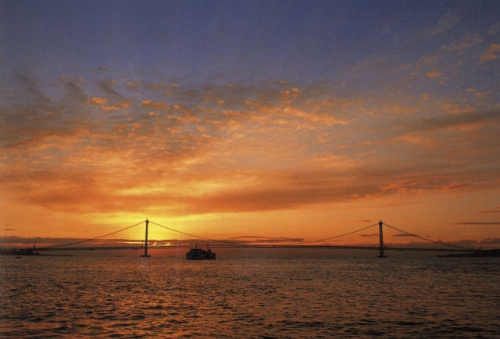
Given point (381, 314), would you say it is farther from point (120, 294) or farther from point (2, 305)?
point (2, 305)

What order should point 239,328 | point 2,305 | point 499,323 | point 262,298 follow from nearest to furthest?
point 239,328, point 499,323, point 2,305, point 262,298

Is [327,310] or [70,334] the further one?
[327,310]

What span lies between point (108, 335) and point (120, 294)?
83.7 ft

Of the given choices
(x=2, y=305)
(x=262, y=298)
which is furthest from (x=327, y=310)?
(x=2, y=305)

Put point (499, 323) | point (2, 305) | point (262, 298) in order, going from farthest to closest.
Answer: point (262, 298), point (2, 305), point (499, 323)

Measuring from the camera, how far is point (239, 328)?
1180 inches

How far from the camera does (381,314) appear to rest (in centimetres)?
3609

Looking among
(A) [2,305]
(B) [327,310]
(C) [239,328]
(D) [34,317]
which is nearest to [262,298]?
(B) [327,310]

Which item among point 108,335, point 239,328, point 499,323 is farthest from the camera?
point 499,323

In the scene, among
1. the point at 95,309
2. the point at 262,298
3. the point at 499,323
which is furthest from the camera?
the point at 262,298

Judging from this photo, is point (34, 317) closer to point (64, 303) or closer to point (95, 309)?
point (95, 309)

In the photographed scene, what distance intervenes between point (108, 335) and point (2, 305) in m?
19.8

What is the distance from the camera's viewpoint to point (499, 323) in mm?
32219

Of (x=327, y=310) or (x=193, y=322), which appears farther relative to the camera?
(x=327, y=310)
